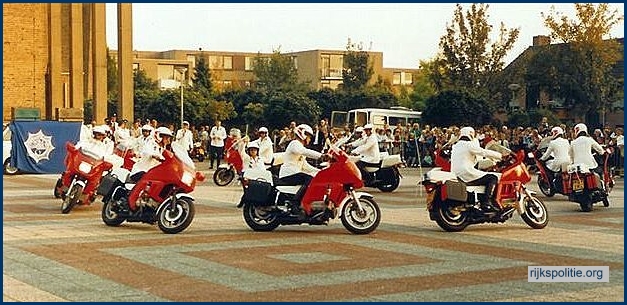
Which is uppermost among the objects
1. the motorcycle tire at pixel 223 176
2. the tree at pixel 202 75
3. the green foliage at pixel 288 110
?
the tree at pixel 202 75

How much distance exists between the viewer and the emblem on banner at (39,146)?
27.7m

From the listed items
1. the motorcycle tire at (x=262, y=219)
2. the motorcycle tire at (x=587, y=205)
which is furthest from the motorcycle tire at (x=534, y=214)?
the motorcycle tire at (x=262, y=219)

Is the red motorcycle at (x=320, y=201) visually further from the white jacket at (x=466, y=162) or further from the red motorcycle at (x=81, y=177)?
the red motorcycle at (x=81, y=177)

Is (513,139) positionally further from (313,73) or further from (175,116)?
(313,73)

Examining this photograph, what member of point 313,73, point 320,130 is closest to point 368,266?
point 320,130

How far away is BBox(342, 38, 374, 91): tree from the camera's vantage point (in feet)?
248

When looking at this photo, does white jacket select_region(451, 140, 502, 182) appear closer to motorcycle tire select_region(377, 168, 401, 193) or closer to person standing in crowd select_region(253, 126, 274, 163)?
person standing in crowd select_region(253, 126, 274, 163)

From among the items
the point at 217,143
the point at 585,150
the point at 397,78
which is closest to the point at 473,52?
the point at 217,143

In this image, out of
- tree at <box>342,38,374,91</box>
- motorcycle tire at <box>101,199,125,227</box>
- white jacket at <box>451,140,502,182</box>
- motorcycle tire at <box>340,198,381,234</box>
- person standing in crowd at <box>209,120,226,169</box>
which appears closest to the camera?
motorcycle tire at <box>340,198,381,234</box>

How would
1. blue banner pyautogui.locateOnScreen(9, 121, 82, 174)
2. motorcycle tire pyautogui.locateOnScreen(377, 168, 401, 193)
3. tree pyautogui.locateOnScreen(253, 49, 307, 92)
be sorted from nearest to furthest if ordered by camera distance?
motorcycle tire pyautogui.locateOnScreen(377, 168, 401, 193) < blue banner pyautogui.locateOnScreen(9, 121, 82, 174) < tree pyautogui.locateOnScreen(253, 49, 307, 92)

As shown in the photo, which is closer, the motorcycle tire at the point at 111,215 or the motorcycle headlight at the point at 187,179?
the motorcycle headlight at the point at 187,179

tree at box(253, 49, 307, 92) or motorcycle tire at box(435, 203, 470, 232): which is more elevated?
tree at box(253, 49, 307, 92)

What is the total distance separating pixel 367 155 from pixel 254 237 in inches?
360

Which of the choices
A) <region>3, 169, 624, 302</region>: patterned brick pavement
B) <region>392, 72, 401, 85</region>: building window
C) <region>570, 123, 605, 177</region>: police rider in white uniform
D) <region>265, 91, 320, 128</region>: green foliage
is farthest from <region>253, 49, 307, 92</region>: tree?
<region>3, 169, 624, 302</region>: patterned brick pavement
